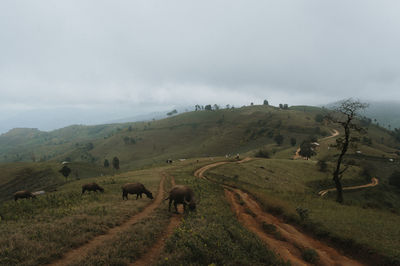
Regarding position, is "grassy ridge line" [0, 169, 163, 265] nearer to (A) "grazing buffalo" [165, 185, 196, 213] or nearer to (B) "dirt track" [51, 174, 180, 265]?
(B) "dirt track" [51, 174, 180, 265]

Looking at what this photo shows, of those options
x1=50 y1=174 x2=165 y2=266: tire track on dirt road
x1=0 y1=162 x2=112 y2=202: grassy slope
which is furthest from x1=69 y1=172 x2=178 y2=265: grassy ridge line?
x1=0 y1=162 x2=112 y2=202: grassy slope

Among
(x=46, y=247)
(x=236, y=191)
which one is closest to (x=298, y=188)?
(x=236, y=191)

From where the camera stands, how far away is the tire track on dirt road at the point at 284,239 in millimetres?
14789

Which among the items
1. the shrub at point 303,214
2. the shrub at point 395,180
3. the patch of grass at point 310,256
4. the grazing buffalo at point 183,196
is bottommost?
the shrub at point 395,180

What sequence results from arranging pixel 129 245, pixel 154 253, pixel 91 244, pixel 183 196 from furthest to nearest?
1. pixel 183 196
2. pixel 91 244
3. pixel 129 245
4. pixel 154 253

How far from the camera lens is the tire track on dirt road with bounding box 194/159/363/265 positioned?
1479cm

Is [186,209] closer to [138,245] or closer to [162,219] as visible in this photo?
[162,219]

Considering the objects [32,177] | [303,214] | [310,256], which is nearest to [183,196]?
[310,256]

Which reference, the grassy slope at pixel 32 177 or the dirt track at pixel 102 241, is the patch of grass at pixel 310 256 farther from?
the grassy slope at pixel 32 177

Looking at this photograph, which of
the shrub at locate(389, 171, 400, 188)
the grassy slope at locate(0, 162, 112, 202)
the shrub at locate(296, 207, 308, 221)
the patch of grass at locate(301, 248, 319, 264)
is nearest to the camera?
the patch of grass at locate(301, 248, 319, 264)

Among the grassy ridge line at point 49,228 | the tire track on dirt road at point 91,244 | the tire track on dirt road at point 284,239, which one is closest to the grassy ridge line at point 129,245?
the tire track on dirt road at point 91,244

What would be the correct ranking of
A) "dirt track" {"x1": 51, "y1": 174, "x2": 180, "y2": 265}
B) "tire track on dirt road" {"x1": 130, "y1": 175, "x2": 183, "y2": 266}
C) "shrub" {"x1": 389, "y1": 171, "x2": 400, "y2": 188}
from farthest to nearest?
"shrub" {"x1": 389, "y1": 171, "x2": 400, "y2": 188}
"dirt track" {"x1": 51, "y1": 174, "x2": 180, "y2": 265}
"tire track on dirt road" {"x1": 130, "y1": 175, "x2": 183, "y2": 266}

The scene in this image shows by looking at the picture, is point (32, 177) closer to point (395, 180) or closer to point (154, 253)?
point (154, 253)

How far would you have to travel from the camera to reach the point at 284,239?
17625 millimetres
